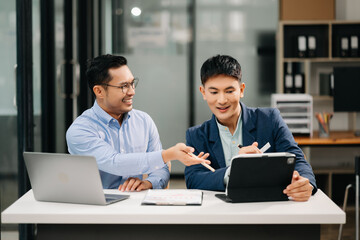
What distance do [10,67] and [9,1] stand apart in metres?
0.39

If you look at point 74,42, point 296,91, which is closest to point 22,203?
point 74,42

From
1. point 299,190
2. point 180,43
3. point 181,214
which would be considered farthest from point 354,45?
point 181,214

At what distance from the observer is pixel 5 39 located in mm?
3031

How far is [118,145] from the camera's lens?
2510 millimetres

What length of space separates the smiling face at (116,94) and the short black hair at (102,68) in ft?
0.06

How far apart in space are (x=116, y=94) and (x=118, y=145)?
255mm

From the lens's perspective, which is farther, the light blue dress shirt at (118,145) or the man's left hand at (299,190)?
the light blue dress shirt at (118,145)

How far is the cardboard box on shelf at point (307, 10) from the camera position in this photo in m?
5.16

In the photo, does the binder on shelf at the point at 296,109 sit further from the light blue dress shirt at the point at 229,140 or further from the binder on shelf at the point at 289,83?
the light blue dress shirt at the point at 229,140

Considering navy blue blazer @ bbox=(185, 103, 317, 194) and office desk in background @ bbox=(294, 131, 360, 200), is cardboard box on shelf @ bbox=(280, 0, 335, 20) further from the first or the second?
navy blue blazer @ bbox=(185, 103, 317, 194)

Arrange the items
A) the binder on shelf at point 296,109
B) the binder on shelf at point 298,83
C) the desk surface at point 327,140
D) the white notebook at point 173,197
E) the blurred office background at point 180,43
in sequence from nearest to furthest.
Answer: the white notebook at point 173,197, the desk surface at point 327,140, the binder on shelf at point 296,109, the binder on shelf at point 298,83, the blurred office background at point 180,43

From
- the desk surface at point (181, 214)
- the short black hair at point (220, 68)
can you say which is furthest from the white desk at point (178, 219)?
the short black hair at point (220, 68)

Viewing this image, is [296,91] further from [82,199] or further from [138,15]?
[82,199]

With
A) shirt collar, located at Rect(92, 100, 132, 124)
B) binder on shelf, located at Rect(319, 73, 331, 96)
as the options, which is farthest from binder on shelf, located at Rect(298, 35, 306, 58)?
shirt collar, located at Rect(92, 100, 132, 124)
